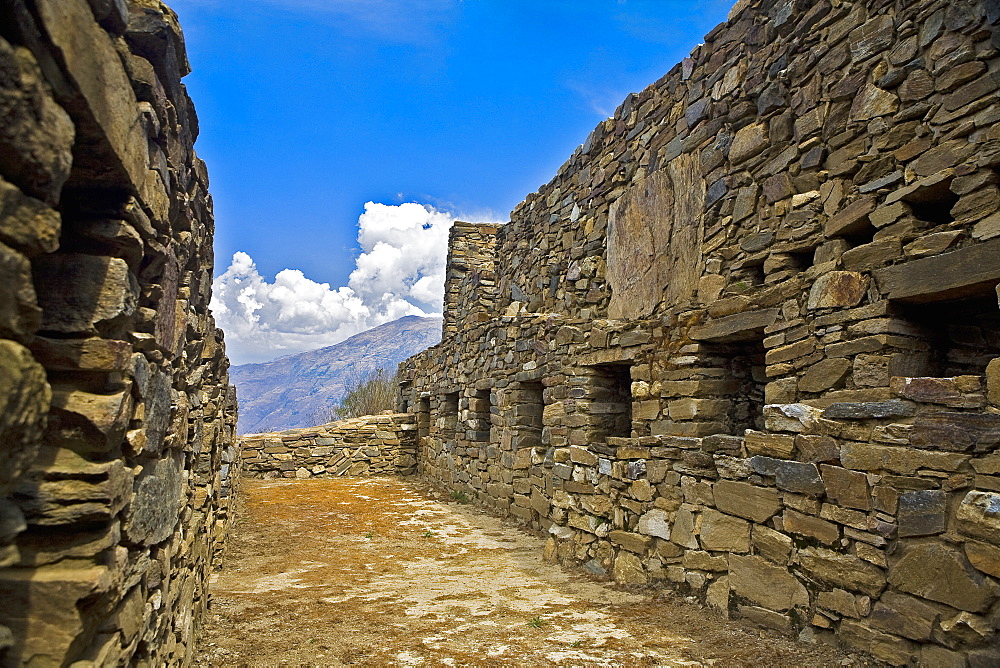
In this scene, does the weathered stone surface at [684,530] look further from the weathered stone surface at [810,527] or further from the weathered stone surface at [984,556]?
the weathered stone surface at [984,556]

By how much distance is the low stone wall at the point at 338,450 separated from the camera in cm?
1346

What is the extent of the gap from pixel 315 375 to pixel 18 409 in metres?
182

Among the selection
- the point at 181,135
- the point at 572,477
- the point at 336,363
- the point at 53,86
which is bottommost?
the point at 572,477

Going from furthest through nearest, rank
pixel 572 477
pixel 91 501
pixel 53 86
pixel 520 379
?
pixel 520 379
pixel 572 477
pixel 91 501
pixel 53 86

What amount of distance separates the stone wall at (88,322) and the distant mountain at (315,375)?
459 feet

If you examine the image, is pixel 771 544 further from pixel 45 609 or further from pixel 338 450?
pixel 338 450

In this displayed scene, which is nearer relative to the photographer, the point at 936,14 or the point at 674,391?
the point at 936,14

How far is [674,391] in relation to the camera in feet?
17.3

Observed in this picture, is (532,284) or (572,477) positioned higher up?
(532,284)

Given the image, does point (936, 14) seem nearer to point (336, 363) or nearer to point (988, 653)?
point (988, 653)

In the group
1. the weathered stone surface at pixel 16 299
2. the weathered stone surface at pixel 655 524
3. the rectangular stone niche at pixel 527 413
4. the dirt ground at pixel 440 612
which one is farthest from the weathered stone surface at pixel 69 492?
the rectangular stone niche at pixel 527 413

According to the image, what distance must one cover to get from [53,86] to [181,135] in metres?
1.31

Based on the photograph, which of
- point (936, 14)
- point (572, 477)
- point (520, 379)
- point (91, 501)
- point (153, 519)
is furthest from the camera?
point (520, 379)

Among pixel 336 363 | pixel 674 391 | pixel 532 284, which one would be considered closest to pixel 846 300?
pixel 674 391
